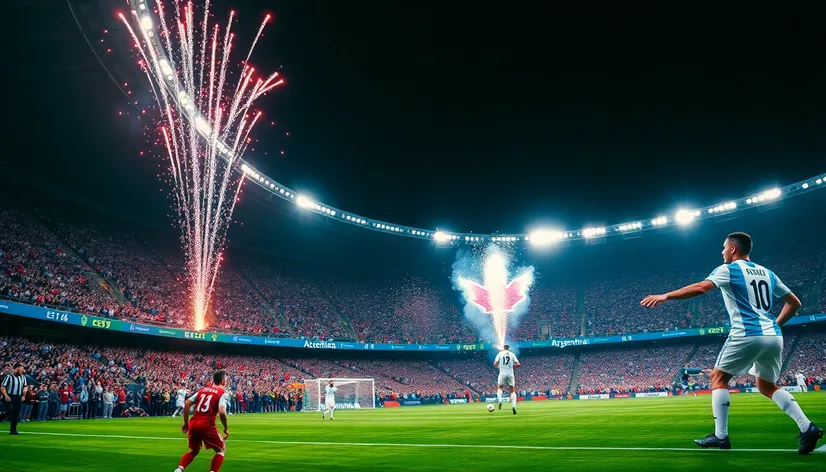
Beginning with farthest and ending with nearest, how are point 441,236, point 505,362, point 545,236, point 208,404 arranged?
point 545,236, point 441,236, point 505,362, point 208,404

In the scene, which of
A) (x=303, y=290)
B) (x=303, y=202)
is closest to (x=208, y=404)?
(x=303, y=202)

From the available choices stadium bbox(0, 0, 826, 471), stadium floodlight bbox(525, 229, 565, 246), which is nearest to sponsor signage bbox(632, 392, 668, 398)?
stadium bbox(0, 0, 826, 471)

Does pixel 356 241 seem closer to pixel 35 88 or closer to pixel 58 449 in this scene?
pixel 35 88

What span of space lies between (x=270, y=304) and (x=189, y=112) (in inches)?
875

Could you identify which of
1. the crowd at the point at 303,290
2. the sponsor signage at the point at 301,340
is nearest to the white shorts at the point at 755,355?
the sponsor signage at the point at 301,340

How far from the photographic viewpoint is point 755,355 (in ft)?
19.4

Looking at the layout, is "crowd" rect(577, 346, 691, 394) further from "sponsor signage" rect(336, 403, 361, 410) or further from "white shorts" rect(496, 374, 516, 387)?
"white shorts" rect(496, 374, 516, 387)

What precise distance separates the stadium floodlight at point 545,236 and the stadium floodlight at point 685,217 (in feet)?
37.8

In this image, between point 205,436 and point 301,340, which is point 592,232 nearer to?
point 301,340

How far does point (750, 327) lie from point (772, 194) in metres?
50.1

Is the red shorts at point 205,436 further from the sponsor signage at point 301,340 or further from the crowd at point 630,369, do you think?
the crowd at point 630,369

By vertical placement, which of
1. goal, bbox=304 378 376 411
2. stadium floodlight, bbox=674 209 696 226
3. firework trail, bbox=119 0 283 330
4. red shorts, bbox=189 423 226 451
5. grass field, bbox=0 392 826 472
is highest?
firework trail, bbox=119 0 283 330

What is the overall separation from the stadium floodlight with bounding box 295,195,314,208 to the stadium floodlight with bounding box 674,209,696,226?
35.3 metres

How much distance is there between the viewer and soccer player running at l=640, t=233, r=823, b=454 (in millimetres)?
5836
